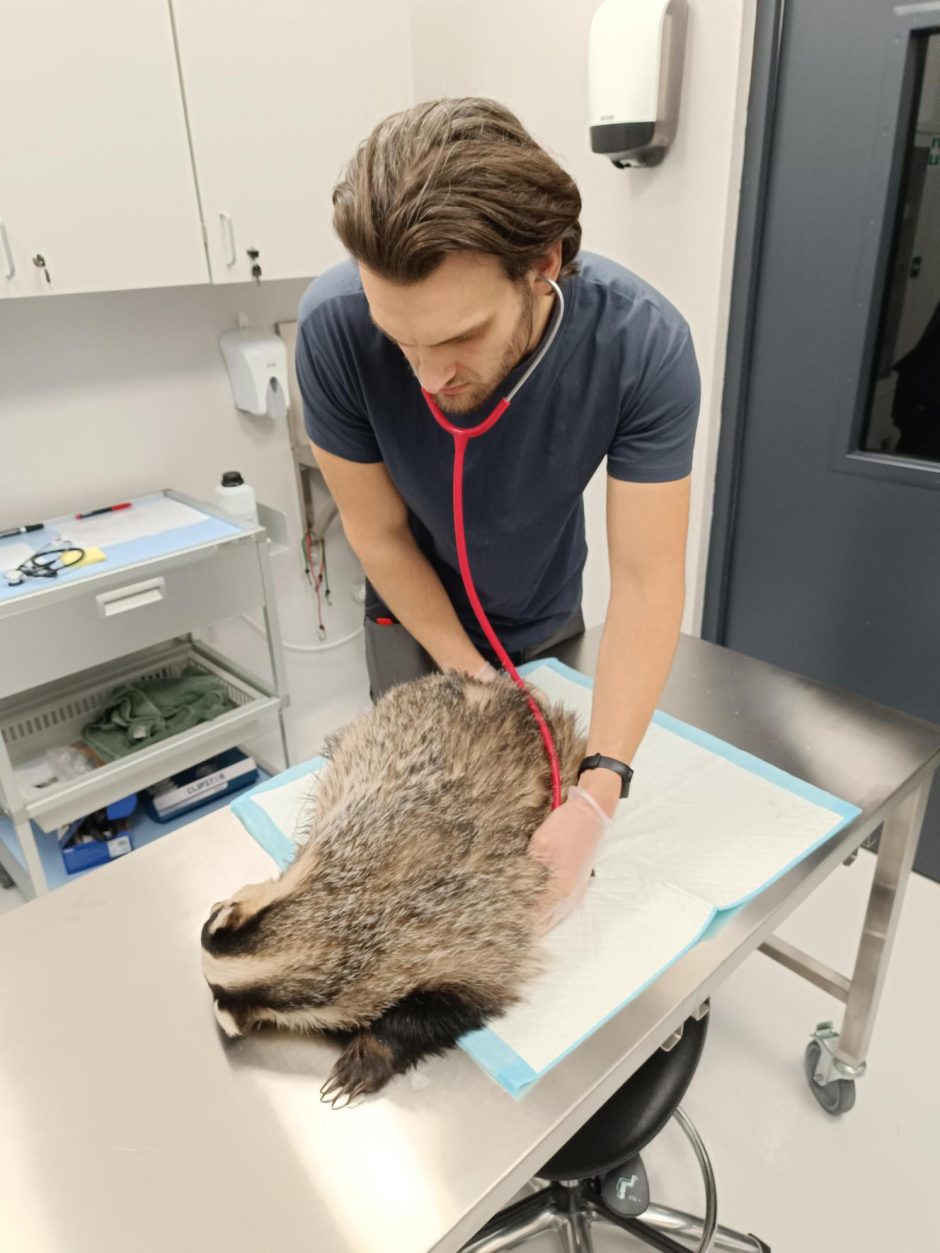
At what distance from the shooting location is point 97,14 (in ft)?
5.46

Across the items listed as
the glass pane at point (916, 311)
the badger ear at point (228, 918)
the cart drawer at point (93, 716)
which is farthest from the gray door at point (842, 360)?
the badger ear at point (228, 918)

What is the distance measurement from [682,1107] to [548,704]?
3.21 ft

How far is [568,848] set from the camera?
0.95 meters

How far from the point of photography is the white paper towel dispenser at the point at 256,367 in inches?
92.4

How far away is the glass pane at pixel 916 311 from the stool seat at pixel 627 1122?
4.75 ft

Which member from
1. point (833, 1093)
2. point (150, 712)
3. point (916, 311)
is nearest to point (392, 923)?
point (833, 1093)

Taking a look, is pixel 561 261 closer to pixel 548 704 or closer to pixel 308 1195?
pixel 548 704

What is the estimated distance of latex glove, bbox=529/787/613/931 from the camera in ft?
3.03

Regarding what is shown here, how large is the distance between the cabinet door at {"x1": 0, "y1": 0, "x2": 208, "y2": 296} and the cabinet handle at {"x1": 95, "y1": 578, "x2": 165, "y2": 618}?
65 centimetres

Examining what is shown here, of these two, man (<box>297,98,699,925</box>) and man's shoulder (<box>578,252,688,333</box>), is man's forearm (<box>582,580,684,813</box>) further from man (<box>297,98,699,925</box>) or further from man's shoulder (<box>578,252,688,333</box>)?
man's shoulder (<box>578,252,688,333</box>)

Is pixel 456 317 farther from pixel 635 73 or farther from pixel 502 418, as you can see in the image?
pixel 635 73

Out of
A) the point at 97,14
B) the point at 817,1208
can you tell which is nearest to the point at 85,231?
the point at 97,14

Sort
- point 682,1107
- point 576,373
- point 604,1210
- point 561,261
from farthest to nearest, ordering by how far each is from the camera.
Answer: point 682,1107, point 604,1210, point 576,373, point 561,261

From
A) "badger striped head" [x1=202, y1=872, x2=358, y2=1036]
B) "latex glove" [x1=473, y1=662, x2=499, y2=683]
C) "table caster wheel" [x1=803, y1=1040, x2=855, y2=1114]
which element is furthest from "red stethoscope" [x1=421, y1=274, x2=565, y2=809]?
"table caster wheel" [x1=803, y1=1040, x2=855, y2=1114]
